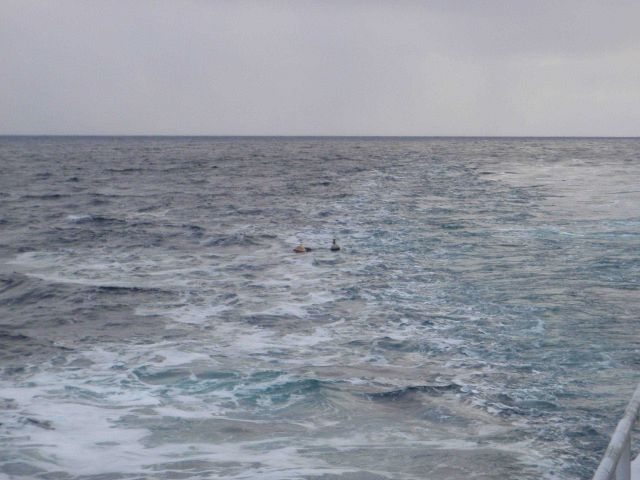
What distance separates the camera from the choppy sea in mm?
8828

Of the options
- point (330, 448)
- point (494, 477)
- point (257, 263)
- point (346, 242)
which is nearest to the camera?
point (494, 477)

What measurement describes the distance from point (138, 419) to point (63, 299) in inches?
327

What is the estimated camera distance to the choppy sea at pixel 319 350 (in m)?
8.83

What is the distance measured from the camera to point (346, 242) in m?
25.4

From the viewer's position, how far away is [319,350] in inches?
510

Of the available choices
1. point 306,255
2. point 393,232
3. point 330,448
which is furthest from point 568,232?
point 330,448

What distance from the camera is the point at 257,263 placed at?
71.8 ft

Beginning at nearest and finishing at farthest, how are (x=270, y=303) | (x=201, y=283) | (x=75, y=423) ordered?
1. (x=75, y=423)
2. (x=270, y=303)
3. (x=201, y=283)

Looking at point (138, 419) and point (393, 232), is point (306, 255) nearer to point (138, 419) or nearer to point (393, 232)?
point (393, 232)

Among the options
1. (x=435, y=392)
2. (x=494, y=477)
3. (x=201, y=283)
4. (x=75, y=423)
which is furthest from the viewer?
(x=201, y=283)

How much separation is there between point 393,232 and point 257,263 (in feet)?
23.5

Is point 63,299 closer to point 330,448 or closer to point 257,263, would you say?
point 257,263

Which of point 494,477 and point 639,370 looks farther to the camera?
point 639,370

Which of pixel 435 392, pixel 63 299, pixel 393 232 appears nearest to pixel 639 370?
pixel 435 392
